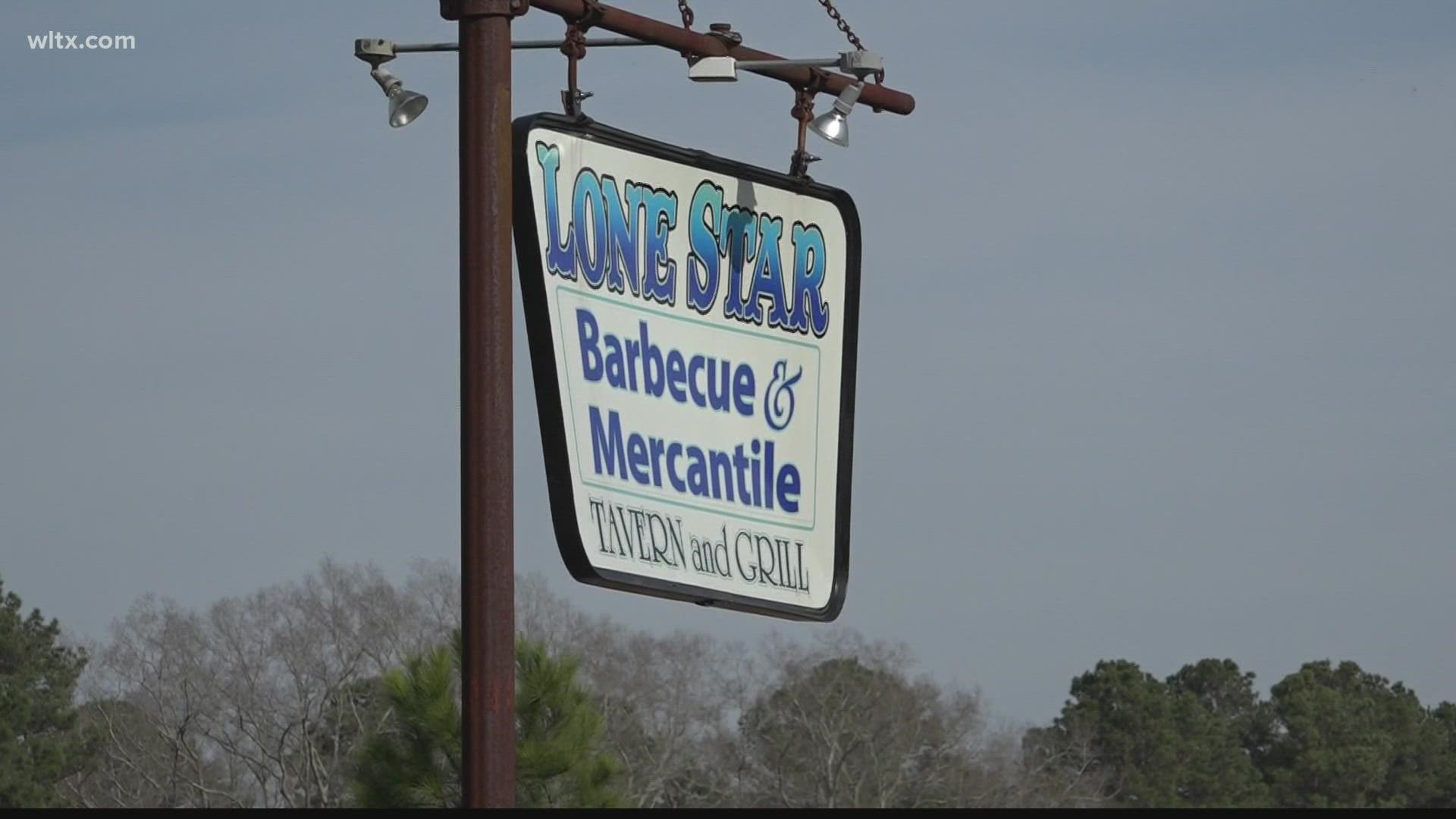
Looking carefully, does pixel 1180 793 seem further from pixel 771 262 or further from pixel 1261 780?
pixel 771 262

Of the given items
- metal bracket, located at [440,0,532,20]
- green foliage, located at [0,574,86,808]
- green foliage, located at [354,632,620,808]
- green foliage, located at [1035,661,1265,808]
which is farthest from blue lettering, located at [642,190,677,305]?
green foliage, located at [1035,661,1265,808]

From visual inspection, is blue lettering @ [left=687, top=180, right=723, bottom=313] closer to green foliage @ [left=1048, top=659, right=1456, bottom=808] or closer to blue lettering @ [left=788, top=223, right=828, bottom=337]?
blue lettering @ [left=788, top=223, right=828, bottom=337]

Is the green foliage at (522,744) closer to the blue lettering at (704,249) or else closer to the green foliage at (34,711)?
the blue lettering at (704,249)

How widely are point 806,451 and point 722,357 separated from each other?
418 mm

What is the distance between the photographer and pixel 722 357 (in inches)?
230

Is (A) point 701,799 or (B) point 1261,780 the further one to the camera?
(B) point 1261,780

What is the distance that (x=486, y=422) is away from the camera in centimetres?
518

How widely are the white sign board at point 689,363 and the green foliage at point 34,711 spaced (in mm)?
48057

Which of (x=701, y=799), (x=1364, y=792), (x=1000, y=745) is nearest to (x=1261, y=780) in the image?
(x=1364, y=792)

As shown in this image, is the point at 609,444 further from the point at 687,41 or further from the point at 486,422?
the point at 687,41

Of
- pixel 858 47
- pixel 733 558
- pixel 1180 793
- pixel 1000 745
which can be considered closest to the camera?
pixel 733 558

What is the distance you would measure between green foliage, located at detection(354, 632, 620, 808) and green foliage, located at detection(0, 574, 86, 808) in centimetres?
3280

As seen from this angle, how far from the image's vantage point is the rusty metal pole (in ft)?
16.7

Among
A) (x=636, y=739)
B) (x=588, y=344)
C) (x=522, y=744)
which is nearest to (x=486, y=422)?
(x=588, y=344)
